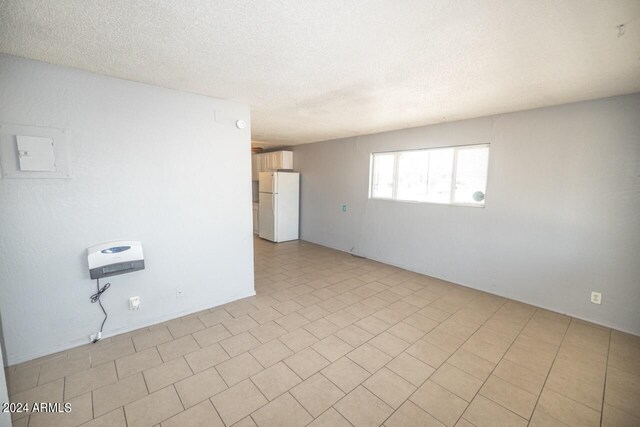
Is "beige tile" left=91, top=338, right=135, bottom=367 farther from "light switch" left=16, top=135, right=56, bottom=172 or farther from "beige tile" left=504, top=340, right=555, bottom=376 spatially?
"beige tile" left=504, top=340, right=555, bottom=376

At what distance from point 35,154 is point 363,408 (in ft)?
10.2

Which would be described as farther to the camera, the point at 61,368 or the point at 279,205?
the point at 279,205

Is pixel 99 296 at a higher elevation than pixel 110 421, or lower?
higher

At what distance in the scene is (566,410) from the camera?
1.72 m

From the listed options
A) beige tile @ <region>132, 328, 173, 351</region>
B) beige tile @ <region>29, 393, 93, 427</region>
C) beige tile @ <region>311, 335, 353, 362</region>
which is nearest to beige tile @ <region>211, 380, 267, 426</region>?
beige tile @ <region>311, 335, 353, 362</region>

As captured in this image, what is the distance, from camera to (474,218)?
3.60 metres

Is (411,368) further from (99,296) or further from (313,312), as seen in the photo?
(99,296)

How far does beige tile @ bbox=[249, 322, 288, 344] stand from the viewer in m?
2.46

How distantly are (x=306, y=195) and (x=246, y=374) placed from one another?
4.69 metres

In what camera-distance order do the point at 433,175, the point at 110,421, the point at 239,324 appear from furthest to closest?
the point at 433,175
the point at 239,324
the point at 110,421

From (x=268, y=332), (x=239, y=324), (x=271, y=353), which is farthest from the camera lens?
(x=239, y=324)

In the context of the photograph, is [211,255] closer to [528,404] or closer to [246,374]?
[246,374]

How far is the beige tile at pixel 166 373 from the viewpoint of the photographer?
1.87m

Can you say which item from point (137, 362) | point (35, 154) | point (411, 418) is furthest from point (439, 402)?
point (35, 154)
